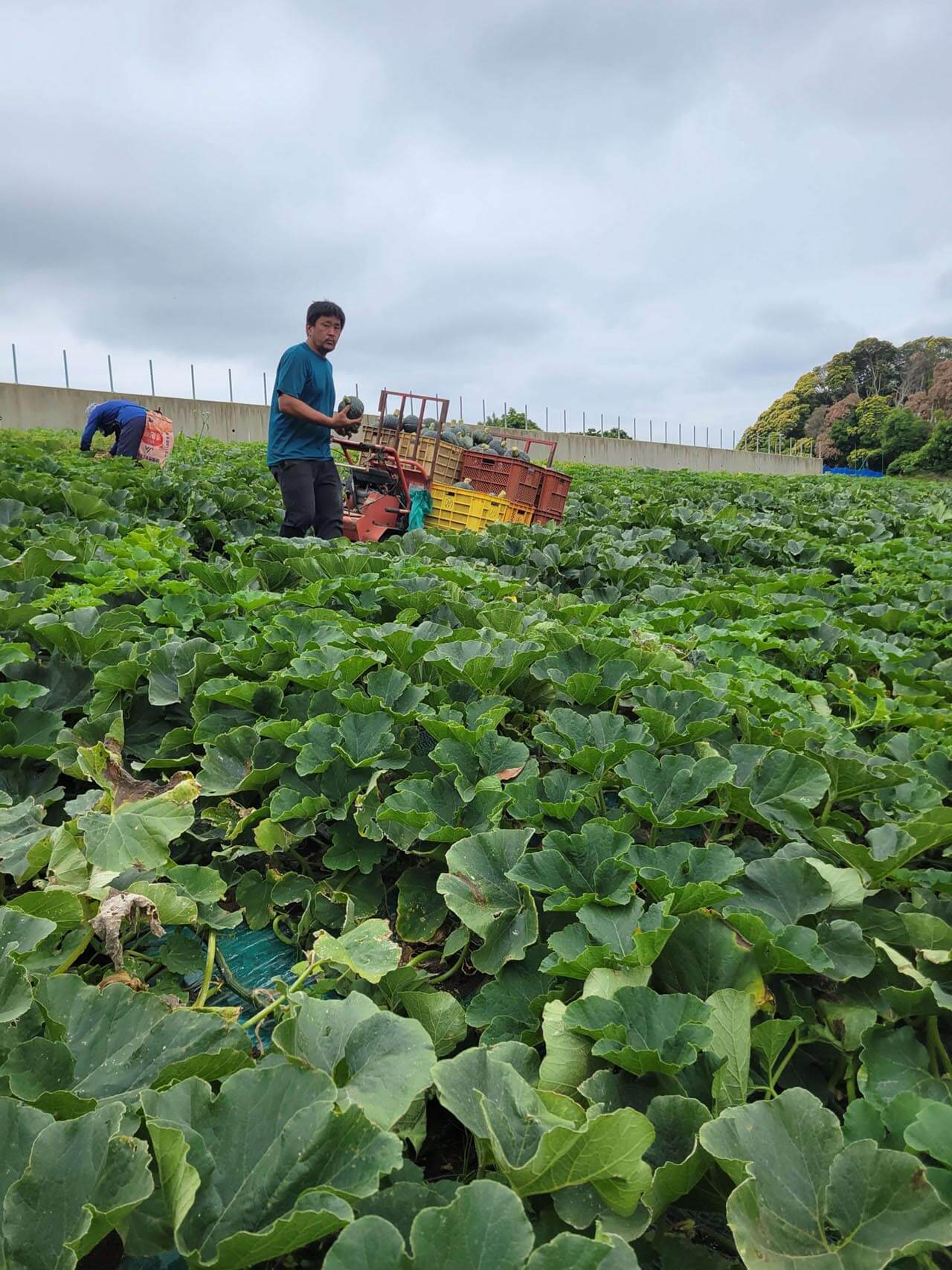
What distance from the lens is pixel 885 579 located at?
5.14 m

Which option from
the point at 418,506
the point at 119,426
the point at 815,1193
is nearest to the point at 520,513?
the point at 418,506

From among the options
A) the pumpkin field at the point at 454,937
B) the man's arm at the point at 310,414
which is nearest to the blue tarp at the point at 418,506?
the man's arm at the point at 310,414

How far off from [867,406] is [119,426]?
59.7m

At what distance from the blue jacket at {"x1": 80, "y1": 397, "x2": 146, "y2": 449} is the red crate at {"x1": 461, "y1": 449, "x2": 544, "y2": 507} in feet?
13.5

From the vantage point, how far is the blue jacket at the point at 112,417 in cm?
924

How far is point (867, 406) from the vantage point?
189ft

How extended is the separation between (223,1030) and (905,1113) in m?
0.97

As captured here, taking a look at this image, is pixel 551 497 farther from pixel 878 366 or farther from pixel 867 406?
pixel 878 366

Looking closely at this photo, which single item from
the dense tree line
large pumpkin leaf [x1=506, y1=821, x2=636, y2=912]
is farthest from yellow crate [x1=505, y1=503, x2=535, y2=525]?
the dense tree line

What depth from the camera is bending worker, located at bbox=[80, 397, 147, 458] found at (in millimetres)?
9109

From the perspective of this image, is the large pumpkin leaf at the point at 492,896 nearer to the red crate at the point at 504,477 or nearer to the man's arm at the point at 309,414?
the man's arm at the point at 309,414

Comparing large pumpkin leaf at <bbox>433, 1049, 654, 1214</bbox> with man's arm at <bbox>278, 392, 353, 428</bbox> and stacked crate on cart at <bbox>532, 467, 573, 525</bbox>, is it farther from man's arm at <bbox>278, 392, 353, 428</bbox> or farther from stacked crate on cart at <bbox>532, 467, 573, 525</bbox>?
stacked crate on cart at <bbox>532, 467, 573, 525</bbox>

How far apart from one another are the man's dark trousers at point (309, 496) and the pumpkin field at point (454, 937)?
236cm

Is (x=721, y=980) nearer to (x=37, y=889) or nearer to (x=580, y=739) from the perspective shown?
(x=580, y=739)
